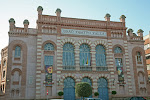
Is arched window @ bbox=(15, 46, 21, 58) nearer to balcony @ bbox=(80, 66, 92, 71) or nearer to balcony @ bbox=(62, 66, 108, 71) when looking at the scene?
balcony @ bbox=(62, 66, 108, 71)

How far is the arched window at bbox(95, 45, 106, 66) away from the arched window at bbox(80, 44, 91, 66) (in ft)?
5.45

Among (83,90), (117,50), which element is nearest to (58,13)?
(117,50)

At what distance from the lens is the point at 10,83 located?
94.5 feet

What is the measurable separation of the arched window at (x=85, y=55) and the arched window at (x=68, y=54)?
167 centimetres

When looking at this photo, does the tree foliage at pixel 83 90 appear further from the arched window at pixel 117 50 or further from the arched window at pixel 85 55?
the arched window at pixel 117 50

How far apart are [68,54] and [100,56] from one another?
5975mm

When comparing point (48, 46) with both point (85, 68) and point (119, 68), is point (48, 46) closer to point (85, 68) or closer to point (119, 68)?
point (85, 68)

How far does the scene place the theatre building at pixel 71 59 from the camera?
2954 centimetres

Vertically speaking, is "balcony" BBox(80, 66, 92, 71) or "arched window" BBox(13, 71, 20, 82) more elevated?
"balcony" BBox(80, 66, 92, 71)

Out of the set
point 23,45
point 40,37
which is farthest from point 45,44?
point 23,45

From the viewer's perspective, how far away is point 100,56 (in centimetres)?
3362

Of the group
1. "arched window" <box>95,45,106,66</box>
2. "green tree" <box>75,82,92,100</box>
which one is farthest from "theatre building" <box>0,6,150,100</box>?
"green tree" <box>75,82,92,100</box>

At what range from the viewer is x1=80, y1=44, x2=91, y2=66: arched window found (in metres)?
32.4

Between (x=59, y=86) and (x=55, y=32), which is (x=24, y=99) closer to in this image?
(x=59, y=86)
